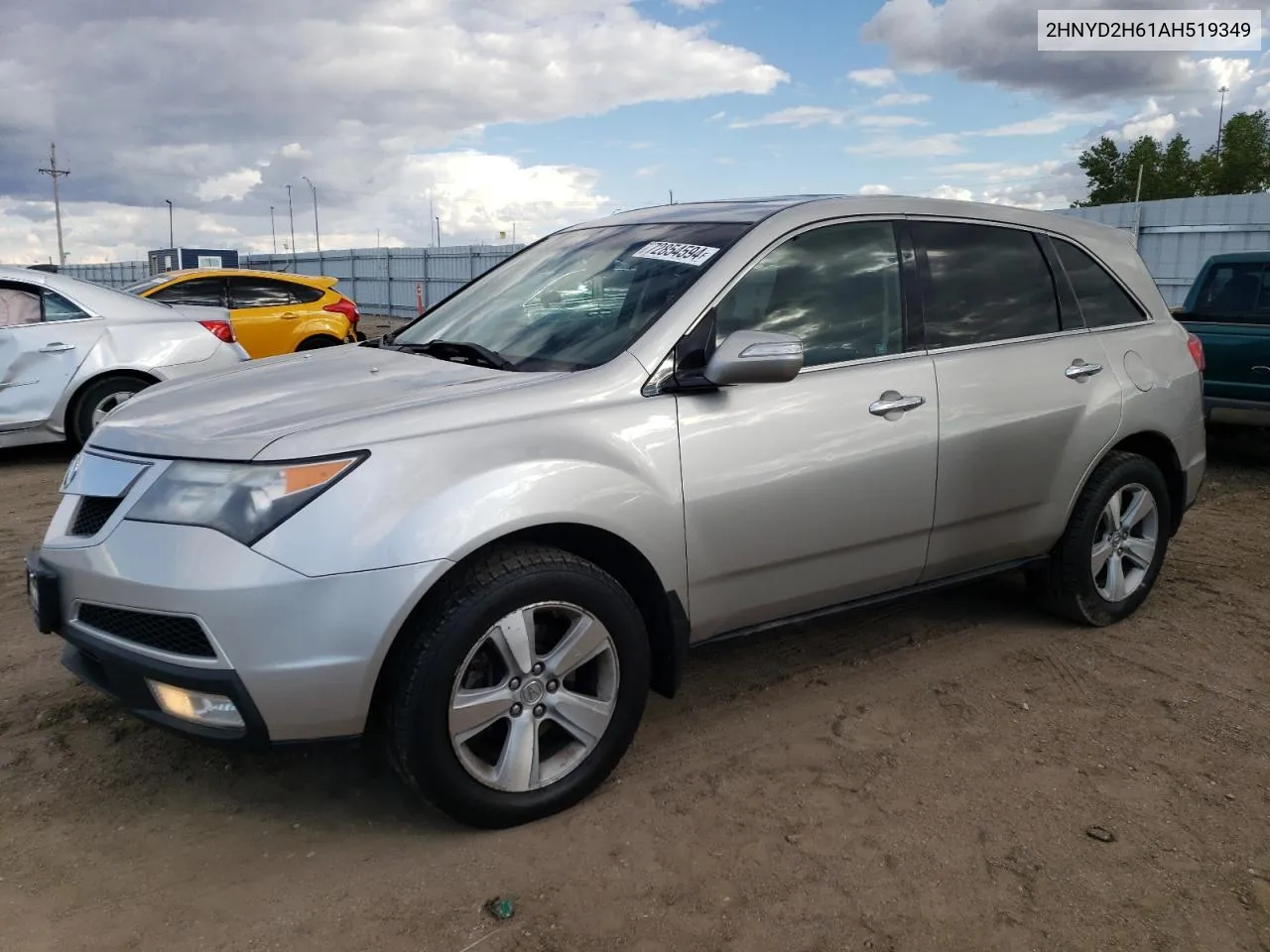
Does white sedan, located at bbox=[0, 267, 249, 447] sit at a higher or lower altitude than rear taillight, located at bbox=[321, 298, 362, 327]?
lower

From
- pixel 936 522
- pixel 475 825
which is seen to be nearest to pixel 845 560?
pixel 936 522

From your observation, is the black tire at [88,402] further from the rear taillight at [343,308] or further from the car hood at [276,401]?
the car hood at [276,401]

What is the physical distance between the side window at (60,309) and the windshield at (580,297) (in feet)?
16.2

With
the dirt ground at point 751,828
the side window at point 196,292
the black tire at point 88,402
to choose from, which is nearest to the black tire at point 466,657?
the dirt ground at point 751,828

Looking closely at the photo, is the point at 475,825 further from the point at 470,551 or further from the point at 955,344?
the point at 955,344

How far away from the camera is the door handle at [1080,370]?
4066mm

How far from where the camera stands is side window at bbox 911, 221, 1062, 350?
3773 millimetres

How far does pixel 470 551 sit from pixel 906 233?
2108mm

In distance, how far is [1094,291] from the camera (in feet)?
14.2

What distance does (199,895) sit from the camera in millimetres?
2611

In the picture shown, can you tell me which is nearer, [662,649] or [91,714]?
[662,649]

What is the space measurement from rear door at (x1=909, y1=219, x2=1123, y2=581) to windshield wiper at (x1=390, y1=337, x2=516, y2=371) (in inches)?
60.9

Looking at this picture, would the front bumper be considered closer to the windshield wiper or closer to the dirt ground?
the dirt ground

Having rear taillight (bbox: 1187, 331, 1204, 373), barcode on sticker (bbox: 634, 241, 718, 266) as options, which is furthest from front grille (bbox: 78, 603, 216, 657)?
rear taillight (bbox: 1187, 331, 1204, 373)
